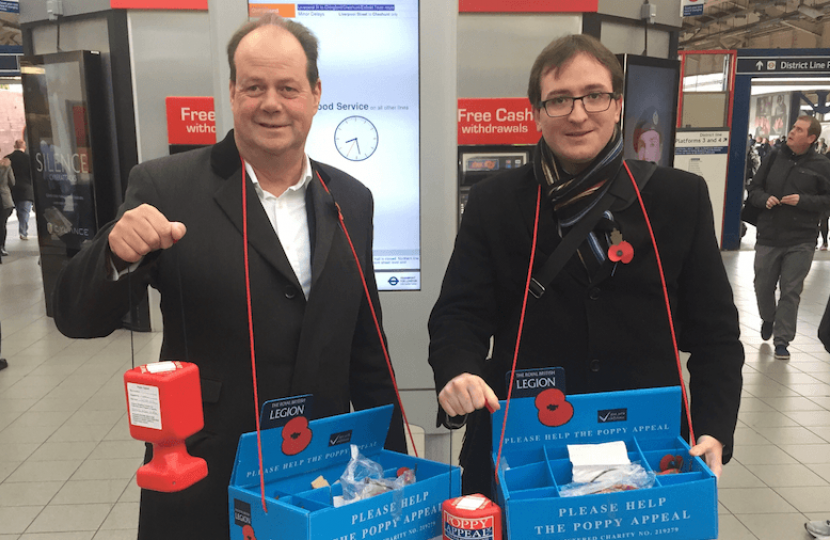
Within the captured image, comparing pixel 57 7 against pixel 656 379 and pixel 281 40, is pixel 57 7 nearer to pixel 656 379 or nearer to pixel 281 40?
pixel 281 40

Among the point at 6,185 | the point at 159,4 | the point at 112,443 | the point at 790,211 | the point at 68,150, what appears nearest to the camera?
the point at 112,443

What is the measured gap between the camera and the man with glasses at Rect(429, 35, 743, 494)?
1.51m

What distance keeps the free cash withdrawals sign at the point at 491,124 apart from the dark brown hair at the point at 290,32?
13.8ft

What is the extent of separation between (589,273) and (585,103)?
0.38m

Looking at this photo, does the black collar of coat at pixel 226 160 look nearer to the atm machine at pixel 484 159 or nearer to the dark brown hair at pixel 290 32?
the dark brown hair at pixel 290 32

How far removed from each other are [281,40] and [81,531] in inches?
113

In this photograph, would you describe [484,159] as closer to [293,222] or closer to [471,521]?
[293,222]

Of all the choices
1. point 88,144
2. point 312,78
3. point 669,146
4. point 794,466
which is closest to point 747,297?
point 669,146

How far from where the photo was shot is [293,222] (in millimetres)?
1583

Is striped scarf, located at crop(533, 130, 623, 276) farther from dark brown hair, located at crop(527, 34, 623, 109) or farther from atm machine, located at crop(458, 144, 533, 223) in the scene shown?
atm machine, located at crop(458, 144, 533, 223)

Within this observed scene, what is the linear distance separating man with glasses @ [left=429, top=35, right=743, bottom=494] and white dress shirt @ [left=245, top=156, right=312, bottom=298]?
1.14 ft

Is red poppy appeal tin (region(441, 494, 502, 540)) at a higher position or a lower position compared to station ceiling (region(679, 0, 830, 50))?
lower

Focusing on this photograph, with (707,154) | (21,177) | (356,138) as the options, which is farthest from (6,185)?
(356,138)

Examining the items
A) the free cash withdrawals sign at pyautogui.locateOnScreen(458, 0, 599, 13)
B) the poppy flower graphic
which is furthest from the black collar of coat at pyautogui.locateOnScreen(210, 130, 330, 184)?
the free cash withdrawals sign at pyautogui.locateOnScreen(458, 0, 599, 13)
